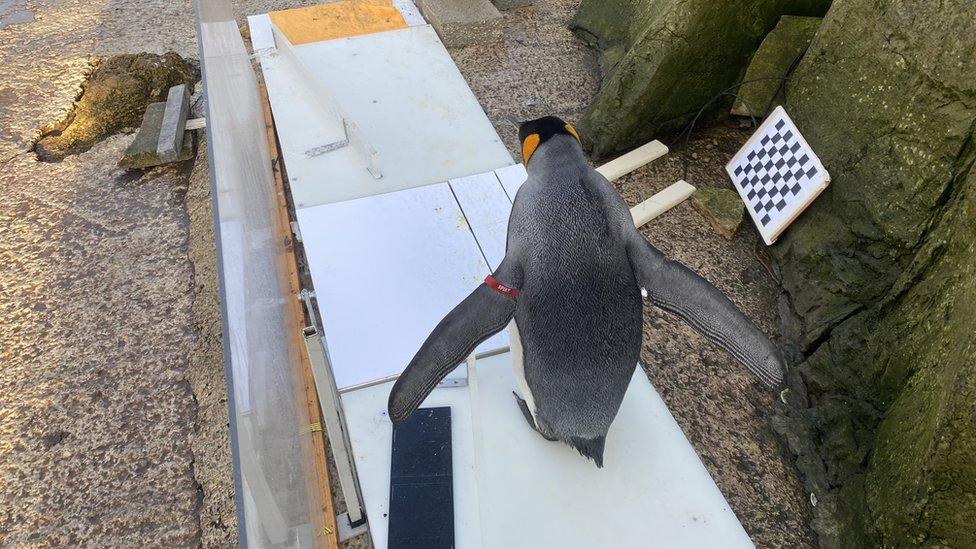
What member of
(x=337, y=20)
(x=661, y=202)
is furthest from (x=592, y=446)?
(x=337, y=20)

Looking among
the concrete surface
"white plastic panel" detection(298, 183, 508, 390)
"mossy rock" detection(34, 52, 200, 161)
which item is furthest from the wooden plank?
"mossy rock" detection(34, 52, 200, 161)

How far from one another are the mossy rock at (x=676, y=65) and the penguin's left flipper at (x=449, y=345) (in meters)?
1.67

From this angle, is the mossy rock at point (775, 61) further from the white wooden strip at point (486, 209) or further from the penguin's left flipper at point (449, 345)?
the penguin's left flipper at point (449, 345)

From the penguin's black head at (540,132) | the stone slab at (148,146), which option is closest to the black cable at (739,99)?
the penguin's black head at (540,132)

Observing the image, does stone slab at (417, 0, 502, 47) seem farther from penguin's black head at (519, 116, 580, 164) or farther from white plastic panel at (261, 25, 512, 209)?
penguin's black head at (519, 116, 580, 164)

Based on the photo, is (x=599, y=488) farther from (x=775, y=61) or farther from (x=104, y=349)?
(x=775, y=61)

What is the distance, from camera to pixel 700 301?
57.6 inches

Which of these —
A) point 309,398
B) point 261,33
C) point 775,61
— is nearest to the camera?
point 309,398

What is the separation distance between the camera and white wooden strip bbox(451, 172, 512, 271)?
2.12m

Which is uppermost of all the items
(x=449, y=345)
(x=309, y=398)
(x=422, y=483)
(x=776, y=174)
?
(x=449, y=345)

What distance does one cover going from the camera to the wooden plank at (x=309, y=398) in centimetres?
159

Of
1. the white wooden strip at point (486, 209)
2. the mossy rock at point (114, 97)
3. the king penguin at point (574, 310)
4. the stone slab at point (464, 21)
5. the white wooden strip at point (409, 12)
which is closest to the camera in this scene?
the king penguin at point (574, 310)

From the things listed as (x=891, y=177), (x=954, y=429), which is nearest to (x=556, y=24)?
(x=891, y=177)

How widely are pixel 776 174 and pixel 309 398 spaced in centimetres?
204
